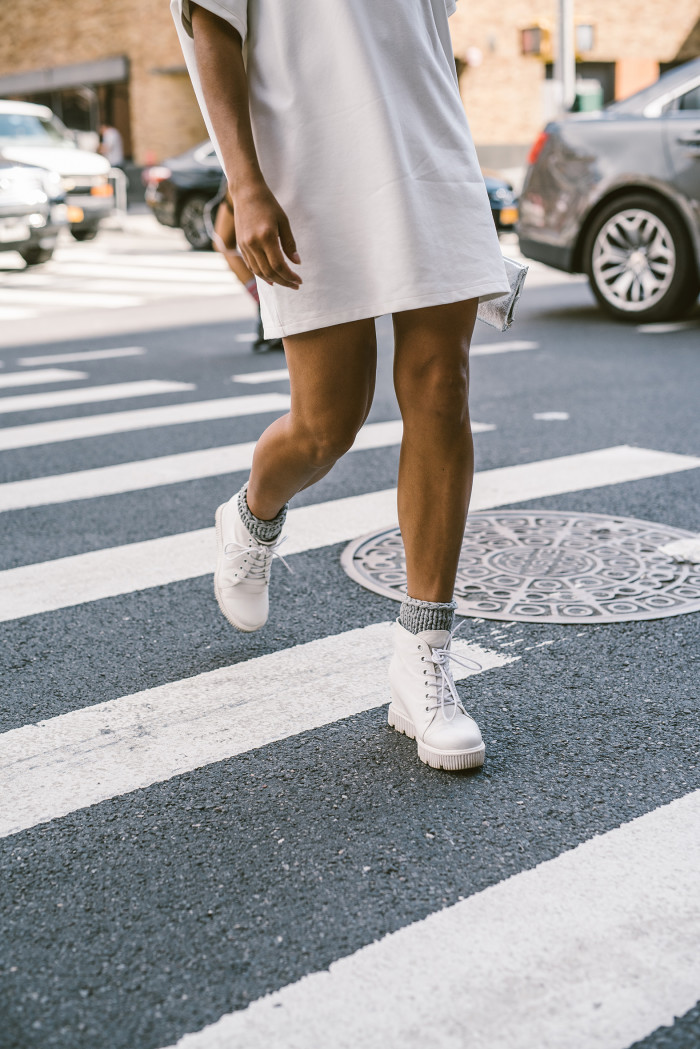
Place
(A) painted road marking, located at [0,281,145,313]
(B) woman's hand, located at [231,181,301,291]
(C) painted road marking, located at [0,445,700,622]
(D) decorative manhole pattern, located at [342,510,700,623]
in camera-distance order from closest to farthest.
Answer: (B) woman's hand, located at [231,181,301,291]
(D) decorative manhole pattern, located at [342,510,700,623]
(C) painted road marking, located at [0,445,700,622]
(A) painted road marking, located at [0,281,145,313]

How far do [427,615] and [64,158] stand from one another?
17.1 m

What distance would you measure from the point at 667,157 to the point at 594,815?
6964mm

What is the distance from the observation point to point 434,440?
237 cm

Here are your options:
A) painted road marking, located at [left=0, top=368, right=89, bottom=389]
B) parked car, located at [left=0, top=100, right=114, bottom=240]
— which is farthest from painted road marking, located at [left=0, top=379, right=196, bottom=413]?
parked car, located at [left=0, top=100, right=114, bottom=240]

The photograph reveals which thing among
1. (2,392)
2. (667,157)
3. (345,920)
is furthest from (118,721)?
(667,157)

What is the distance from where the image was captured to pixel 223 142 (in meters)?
2.26

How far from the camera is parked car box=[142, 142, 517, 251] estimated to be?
58.3ft

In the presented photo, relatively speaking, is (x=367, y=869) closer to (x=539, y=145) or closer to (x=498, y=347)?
(x=498, y=347)

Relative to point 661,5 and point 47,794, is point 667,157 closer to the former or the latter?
point 47,794

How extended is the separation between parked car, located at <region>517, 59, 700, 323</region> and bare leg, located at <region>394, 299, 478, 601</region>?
636 centimetres

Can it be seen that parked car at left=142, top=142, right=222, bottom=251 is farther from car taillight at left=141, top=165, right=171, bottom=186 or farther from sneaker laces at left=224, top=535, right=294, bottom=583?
sneaker laces at left=224, top=535, right=294, bottom=583

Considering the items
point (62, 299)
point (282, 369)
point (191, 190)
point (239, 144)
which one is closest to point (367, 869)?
point (239, 144)

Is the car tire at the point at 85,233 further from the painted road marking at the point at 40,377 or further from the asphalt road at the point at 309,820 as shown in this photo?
the asphalt road at the point at 309,820

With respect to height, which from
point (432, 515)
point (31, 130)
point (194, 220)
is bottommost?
point (194, 220)
